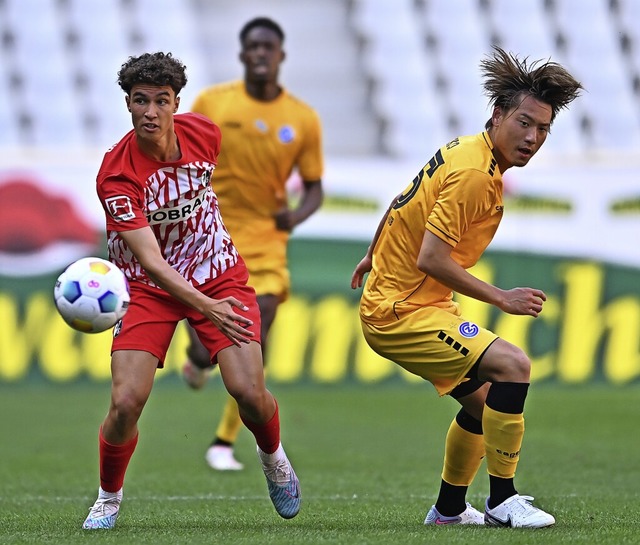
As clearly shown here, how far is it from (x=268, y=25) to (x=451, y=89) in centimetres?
1038

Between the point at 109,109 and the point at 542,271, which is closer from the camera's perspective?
the point at 542,271

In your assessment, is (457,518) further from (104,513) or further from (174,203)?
(174,203)

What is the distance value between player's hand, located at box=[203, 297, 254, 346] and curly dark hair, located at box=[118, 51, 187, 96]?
1.01 m

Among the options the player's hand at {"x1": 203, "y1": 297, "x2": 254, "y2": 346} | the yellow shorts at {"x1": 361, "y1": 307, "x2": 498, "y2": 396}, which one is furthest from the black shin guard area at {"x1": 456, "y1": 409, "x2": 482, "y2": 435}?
the player's hand at {"x1": 203, "y1": 297, "x2": 254, "y2": 346}

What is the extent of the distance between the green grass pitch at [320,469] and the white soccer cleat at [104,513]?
68 millimetres

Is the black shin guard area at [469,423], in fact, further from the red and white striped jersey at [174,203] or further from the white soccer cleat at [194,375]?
the white soccer cleat at [194,375]

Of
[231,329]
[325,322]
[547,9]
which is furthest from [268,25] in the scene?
[547,9]

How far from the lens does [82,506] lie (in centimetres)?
655

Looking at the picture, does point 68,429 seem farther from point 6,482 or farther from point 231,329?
point 231,329

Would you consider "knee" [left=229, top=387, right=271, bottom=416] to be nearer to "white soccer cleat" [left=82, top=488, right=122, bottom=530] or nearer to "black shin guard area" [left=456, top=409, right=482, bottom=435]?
"white soccer cleat" [left=82, top=488, right=122, bottom=530]

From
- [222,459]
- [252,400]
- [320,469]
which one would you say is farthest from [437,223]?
[222,459]

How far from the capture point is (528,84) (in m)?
5.58

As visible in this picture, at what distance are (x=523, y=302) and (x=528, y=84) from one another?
99 centimetres

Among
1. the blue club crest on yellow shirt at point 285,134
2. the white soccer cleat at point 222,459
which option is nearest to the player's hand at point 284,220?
the blue club crest on yellow shirt at point 285,134
